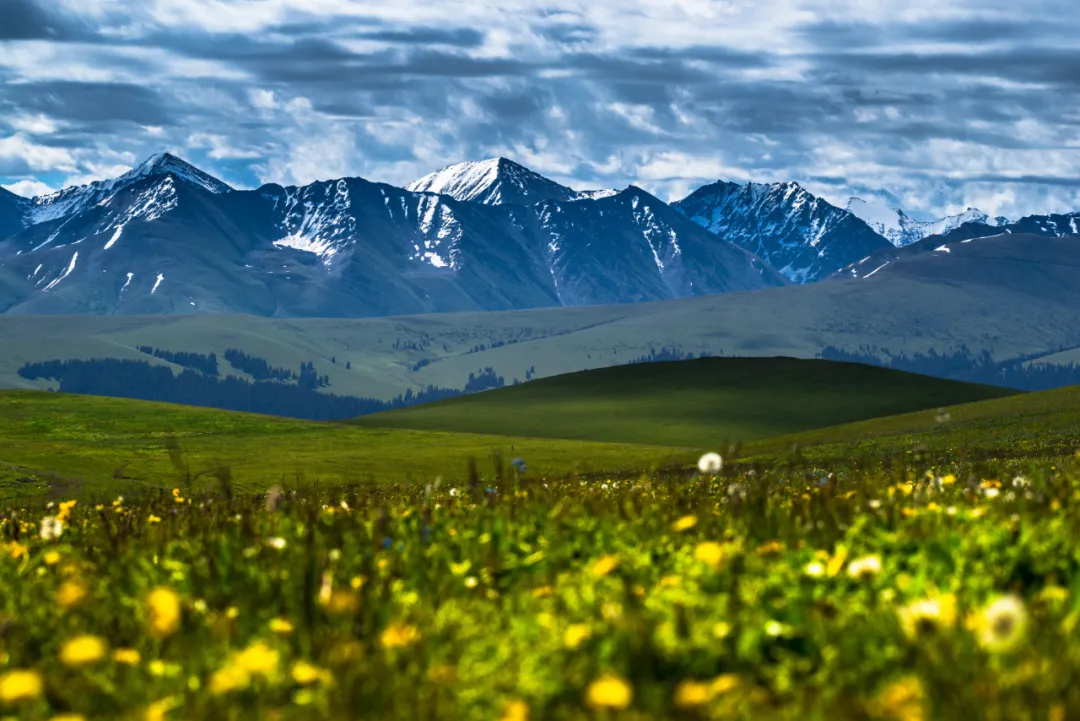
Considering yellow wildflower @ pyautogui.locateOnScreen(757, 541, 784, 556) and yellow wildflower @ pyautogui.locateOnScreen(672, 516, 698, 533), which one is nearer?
yellow wildflower @ pyautogui.locateOnScreen(757, 541, 784, 556)

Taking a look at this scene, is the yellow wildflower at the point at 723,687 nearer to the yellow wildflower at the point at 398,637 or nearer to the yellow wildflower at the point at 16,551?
the yellow wildflower at the point at 398,637

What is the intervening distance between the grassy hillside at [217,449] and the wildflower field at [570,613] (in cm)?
7182

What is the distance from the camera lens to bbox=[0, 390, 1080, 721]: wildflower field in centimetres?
528

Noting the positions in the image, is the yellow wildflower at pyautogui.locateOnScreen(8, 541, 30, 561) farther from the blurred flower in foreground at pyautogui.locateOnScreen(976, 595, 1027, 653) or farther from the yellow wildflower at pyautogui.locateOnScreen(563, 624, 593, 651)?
the blurred flower in foreground at pyautogui.locateOnScreen(976, 595, 1027, 653)

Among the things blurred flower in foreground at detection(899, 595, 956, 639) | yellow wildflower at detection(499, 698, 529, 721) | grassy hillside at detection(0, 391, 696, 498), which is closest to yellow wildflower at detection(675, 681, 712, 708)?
yellow wildflower at detection(499, 698, 529, 721)

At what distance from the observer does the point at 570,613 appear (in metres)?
6.89

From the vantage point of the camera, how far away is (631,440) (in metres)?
189

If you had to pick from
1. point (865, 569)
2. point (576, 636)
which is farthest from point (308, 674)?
point (865, 569)

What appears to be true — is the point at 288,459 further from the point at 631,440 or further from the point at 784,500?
the point at 784,500

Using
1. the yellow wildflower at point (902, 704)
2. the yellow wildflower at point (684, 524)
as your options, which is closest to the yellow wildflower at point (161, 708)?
the yellow wildflower at point (902, 704)

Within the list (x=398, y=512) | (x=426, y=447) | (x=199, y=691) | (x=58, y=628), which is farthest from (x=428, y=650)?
(x=426, y=447)

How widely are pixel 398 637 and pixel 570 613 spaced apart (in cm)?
107

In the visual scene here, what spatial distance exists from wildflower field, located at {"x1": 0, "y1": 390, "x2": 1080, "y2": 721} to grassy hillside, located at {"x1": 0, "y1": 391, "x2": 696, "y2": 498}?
7182cm

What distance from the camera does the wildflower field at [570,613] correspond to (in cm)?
528
